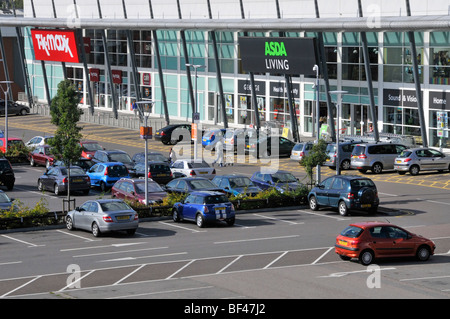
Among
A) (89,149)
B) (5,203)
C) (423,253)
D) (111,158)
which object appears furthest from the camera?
(89,149)

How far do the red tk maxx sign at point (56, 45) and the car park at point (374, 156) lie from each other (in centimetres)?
3538

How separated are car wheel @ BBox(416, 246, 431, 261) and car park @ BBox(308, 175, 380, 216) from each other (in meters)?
8.28

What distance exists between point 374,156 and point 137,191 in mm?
15399

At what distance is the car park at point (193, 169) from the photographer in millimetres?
44719

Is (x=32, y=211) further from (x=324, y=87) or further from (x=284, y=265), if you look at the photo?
(x=324, y=87)

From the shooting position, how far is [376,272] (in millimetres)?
25984

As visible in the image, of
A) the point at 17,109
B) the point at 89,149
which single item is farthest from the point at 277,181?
the point at 17,109

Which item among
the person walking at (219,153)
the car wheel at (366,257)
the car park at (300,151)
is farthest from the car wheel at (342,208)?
the person walking at (219,153)

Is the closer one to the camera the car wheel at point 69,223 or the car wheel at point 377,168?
the car wheel at point 69,223

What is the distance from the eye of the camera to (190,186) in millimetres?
38562

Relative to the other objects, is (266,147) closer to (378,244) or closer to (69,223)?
(69,223)

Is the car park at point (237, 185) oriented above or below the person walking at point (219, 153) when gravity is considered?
below

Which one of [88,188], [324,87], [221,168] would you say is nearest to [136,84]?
[324,87]

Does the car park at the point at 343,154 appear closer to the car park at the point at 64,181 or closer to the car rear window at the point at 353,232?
the car park at the point at 64,181
